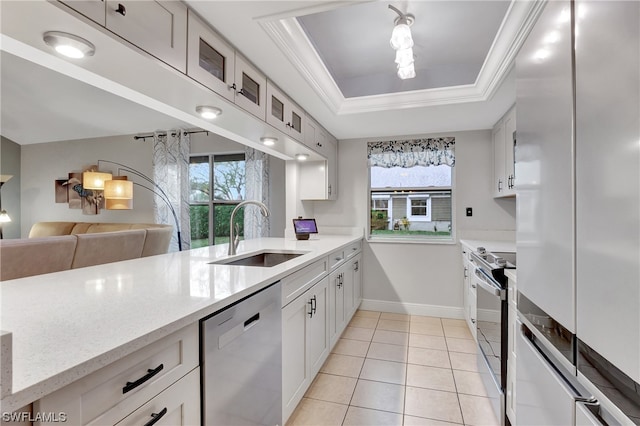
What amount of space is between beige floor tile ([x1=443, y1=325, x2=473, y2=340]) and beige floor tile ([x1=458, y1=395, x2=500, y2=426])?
3.35 ft

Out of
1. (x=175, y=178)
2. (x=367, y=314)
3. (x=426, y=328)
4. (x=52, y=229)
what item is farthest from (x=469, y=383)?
(x=52, y=229)

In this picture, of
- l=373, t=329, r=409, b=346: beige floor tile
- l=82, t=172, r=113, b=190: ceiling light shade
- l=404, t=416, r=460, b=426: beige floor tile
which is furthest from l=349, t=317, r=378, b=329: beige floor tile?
l=82, t=172, r=113, b=190: ceiling light shade

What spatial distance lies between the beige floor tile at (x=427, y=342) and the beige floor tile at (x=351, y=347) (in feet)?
1.52

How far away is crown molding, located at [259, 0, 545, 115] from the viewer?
5.20 ft

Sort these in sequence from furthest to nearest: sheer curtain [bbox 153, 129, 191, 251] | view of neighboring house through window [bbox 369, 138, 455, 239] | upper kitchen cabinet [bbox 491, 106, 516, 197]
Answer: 1. sheer curtain [bbox 153, 129, 191, 251]
2. view of neighboring house through window [bbox 369, 138, 455, 239]
3. upper kitchen cabinet [bbox 491, 106, 516, 197]

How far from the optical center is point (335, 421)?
176 cm

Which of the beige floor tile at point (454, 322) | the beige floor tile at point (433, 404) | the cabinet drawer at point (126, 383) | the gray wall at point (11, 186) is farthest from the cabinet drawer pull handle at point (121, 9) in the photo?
the gray wall at point (11, 186)

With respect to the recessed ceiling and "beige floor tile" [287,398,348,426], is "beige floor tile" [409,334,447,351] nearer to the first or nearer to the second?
"beige floor tile" [287,398,348,426]

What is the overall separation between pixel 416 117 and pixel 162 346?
2.88 meters

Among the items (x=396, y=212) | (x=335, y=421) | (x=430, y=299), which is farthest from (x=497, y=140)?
(x=335, y=421)

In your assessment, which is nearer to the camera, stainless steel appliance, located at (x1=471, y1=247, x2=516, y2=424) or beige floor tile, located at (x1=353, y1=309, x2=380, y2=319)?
stainless steel appliance, located at (x1=471, y1=247, x2=516, y2=424)

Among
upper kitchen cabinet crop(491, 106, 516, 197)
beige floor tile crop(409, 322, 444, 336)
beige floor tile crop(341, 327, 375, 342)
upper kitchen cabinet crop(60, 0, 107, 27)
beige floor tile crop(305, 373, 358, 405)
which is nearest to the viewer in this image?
upper kitchen cabinet crop(60, 0, 107, 27)

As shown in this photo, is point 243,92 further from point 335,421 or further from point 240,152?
point 240,152

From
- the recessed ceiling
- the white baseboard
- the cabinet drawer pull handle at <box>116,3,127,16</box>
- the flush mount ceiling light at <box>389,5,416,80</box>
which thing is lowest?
the white baseboard
